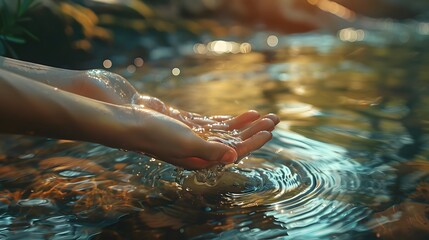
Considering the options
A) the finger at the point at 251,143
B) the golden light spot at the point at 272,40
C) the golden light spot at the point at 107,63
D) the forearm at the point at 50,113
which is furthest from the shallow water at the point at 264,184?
the golden light spot at the point at 272,40

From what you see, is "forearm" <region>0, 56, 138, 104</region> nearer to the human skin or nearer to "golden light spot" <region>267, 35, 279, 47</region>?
the human skin

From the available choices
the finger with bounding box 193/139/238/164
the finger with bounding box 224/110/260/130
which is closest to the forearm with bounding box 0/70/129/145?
the finger with bounding box 193/139/238/164

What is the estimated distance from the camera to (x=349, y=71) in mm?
7562

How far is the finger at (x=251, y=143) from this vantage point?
3152 mm

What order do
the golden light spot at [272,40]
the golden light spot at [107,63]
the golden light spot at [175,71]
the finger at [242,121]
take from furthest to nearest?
the golden light spot at [272,40] < the golden light spot at [107,63] < the golden light spot at [175,71] < the finger at [242,121]

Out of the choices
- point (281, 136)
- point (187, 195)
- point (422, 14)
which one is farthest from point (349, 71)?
point (422, 14)

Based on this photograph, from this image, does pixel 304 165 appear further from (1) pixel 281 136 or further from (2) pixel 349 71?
(2) pixel 349 71

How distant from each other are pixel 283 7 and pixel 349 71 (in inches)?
208

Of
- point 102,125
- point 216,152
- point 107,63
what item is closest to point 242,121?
point 216,152

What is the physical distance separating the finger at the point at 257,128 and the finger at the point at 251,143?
107 millimetres

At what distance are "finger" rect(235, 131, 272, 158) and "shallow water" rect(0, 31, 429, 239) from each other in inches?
9.3

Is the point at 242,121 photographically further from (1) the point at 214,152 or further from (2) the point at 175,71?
(2) the point at 175,71

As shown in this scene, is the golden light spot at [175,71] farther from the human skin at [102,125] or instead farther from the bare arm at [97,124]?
the bare arm at [97,124]

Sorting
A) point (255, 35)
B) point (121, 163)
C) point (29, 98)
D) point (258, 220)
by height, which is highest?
point (255, 35)
